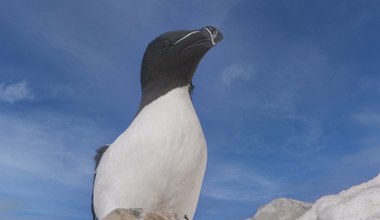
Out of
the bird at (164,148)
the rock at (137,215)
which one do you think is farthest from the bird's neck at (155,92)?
the rock at (137,215)

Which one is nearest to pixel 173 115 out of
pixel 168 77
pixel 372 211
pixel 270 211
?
pixel 168 77

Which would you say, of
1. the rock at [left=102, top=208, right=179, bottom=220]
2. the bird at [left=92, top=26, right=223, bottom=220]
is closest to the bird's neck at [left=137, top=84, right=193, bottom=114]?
the bird at [left=92, top=26, right=223, bottom=220]

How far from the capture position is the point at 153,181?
6.46 m

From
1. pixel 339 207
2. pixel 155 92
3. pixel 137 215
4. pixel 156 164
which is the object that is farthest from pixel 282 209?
pixel 137 215

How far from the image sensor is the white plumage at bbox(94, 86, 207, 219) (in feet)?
21.1

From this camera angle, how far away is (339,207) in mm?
14969

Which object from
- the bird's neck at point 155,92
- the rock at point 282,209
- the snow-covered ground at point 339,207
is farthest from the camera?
the rock at point 282,209

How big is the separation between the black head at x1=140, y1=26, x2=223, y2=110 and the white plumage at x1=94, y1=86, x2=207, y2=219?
487mm

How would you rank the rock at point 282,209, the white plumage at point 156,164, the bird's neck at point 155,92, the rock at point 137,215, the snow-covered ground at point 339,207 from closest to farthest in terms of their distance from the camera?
the rock at point 137,215 < the white plumage at point 156,164 < the bird's neck at point 155,92 < the snow-covered ground at point 339,207 < the rock at point 282,209

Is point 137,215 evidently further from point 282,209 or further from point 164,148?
point 282,209

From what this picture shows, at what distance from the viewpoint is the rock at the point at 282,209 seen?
779 inches

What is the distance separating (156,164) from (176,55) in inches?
66.9

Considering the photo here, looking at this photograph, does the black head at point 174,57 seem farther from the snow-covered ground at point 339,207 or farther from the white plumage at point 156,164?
the snow-covered ground at point 339,207

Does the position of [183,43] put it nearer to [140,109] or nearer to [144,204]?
[140,109]
